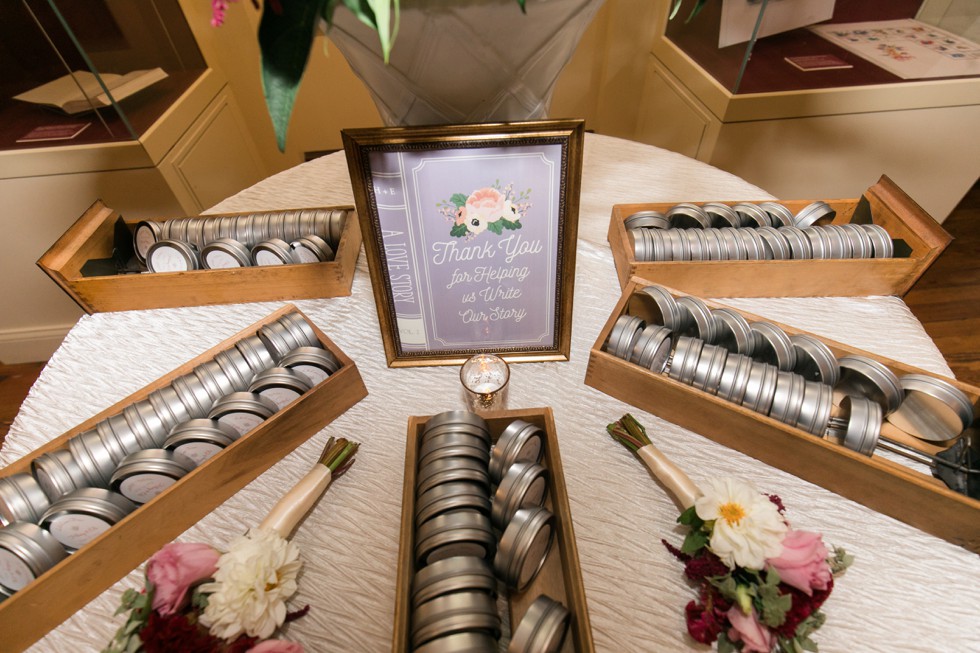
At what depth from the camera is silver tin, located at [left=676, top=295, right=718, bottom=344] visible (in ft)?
2.69

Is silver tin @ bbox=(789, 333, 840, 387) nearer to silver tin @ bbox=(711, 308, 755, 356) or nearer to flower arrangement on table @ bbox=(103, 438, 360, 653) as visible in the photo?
silver tin @ bbox=(711, 308, 755, 356)

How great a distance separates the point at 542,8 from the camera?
53cm

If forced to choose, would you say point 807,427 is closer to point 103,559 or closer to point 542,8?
point 542,8

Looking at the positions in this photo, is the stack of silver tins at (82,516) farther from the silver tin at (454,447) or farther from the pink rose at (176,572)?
the silver tin at (454,447)

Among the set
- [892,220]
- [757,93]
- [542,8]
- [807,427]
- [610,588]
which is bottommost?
[610,588]

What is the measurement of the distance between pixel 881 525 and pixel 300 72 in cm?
88

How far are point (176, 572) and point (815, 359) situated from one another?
89 centimetres

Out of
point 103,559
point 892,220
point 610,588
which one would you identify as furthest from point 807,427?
point 103,559

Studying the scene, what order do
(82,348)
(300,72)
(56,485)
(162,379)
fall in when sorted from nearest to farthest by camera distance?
1. (300,72)
2. (56,485)
3. (162,379)
4. (82,348)

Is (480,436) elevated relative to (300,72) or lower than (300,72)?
lower

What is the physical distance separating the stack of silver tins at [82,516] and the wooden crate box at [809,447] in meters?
0.68

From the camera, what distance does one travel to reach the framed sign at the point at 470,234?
0.67 m

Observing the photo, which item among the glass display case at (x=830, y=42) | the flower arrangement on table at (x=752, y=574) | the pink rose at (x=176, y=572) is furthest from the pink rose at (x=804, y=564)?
the glass display case at (x=830, y=42)

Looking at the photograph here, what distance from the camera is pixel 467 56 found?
0.57 metres
